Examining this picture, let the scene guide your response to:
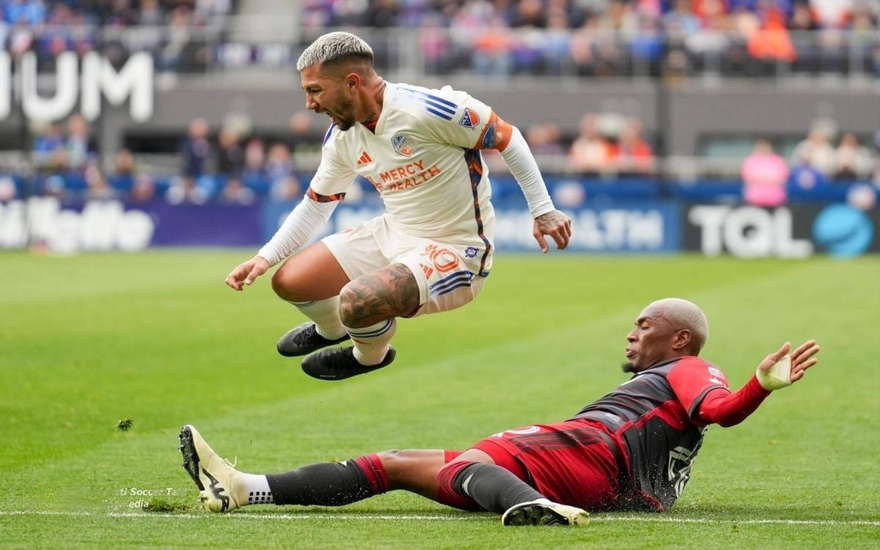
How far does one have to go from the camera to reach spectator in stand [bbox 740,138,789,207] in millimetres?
27672

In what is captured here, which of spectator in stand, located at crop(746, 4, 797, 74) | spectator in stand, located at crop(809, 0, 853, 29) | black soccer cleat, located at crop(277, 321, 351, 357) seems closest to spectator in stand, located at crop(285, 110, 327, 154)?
spectator in stand, located at crop(746, 4, 797, 74)

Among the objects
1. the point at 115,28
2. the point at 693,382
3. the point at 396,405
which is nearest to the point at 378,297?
the point at 693,382

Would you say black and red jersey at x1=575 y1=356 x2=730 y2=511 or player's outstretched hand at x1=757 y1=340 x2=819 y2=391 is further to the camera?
black and red jersey at x1=575 y1=356 x2=730 y2=511

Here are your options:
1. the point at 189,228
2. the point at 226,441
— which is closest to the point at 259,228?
the point at 189,228

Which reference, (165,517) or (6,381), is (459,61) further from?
(165,517)

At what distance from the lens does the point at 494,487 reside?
6.32 meters

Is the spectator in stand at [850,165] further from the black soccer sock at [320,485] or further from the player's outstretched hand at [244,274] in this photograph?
the black soccer sock at [320,485]

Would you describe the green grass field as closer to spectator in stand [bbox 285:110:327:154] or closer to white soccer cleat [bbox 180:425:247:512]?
white soccer cleat [bbox 180:425:247:512]

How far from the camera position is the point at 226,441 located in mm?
9148

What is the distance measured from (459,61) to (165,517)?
89.5 feet

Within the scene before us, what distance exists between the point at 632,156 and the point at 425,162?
73.3 feet

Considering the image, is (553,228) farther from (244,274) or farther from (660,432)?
(244,274)

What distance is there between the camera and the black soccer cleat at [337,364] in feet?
27.7

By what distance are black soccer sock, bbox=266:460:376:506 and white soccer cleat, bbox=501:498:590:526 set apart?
2.65 ft
